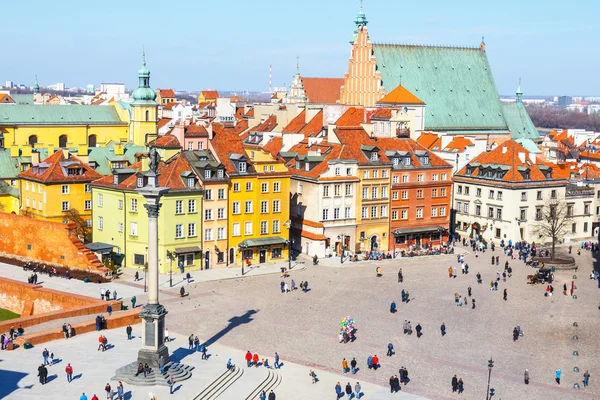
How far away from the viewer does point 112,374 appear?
43.5 m

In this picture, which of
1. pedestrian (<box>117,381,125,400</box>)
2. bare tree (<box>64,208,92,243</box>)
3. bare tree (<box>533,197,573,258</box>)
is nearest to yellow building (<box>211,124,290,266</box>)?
bare tree (<box>64,208,92,243</box>)

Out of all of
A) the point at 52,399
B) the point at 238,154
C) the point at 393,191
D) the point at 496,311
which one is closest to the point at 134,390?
the point at 52,399

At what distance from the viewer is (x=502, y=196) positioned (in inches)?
3386

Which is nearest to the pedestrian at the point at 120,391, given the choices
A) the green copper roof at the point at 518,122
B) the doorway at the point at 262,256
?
the doorway at the point at 262,256

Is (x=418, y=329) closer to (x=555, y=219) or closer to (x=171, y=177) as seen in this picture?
(x=171, y=177)

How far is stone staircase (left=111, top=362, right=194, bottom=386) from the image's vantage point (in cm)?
4256

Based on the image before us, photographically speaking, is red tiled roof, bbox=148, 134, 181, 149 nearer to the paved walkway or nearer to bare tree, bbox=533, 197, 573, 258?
the paved walkway

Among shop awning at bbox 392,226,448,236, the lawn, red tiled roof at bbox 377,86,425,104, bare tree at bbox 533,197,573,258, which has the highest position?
red tiled roof at bbox 377,86,425,104

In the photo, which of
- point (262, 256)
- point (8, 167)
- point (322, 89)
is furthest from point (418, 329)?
point (322, 89)

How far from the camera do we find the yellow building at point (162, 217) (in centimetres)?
6969

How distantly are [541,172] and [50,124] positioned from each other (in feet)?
193

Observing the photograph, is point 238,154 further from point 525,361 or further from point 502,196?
point 525,361

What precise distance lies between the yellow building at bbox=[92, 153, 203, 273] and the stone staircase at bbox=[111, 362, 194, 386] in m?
25.8

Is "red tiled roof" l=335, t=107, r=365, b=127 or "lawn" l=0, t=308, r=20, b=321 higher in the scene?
"red tiled roof" l=335, t=107, r=365, b=127
